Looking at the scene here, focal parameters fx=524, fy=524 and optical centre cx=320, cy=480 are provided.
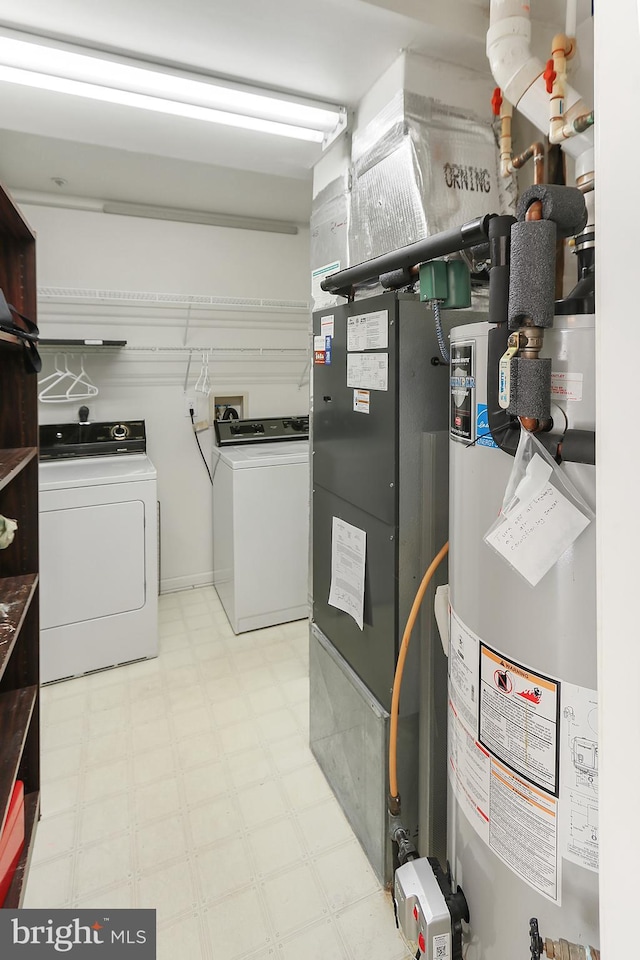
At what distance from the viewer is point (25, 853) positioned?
1.59m

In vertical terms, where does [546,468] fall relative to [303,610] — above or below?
above

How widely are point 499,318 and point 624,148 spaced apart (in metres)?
0.35

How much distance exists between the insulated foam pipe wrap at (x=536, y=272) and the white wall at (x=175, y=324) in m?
2.81

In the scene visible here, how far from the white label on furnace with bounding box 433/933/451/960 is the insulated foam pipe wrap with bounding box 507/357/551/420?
103 cm

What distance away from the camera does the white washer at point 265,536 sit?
9.73ft

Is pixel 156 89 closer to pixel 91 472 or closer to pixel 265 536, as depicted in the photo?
pixel 91 472

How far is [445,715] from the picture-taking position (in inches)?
55.4

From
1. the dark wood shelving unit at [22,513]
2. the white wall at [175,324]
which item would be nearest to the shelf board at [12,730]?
the dark wood shelving unit at [22,513]

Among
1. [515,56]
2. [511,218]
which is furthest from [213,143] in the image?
[511,218]

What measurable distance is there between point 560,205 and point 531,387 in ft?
0.91

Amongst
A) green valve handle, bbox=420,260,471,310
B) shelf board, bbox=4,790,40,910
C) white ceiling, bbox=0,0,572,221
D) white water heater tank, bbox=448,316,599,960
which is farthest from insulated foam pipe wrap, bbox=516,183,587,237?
shelf board, bbox=4,790,40,910

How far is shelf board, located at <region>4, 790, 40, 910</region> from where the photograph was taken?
1.42 metres

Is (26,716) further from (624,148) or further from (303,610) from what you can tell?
(624,148)

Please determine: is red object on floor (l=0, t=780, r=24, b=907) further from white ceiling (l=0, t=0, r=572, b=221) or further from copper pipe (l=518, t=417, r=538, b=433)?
white ceiling (l=0, t=0, r=572, b=221)
